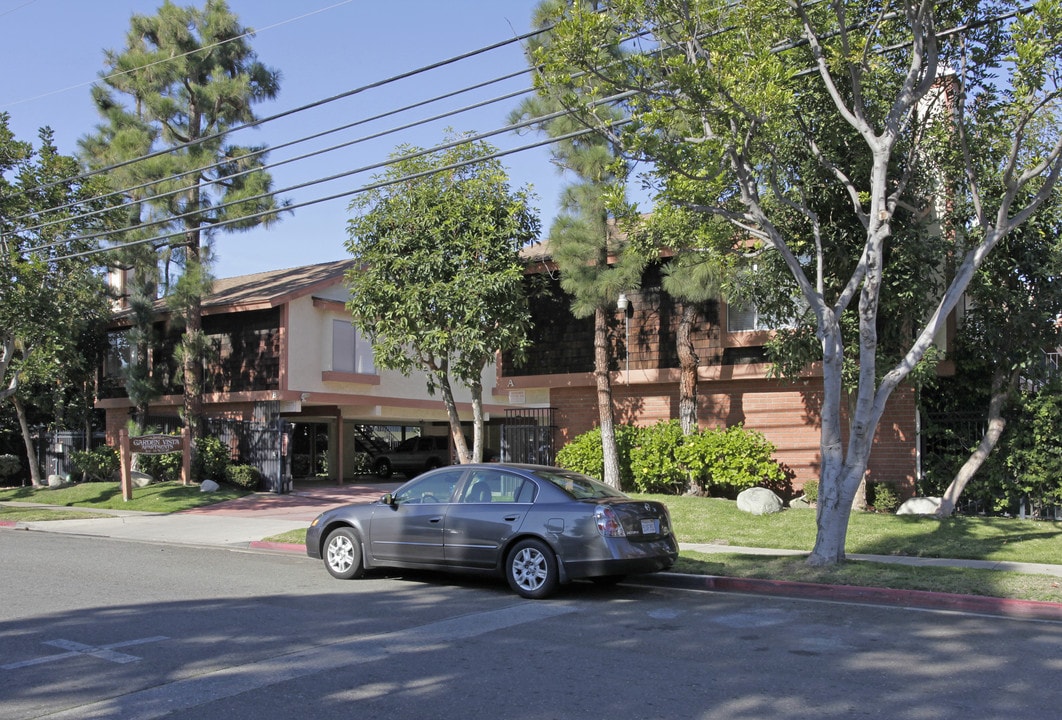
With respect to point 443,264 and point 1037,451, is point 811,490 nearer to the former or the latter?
point 1037,451

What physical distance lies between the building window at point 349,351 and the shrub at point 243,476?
3933 millimetres

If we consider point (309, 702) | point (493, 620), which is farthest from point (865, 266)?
point (309, 702)

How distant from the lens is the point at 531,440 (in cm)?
2184

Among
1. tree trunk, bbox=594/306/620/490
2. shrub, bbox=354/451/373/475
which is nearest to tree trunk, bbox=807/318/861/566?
tree trunk, bbox=594/306/620/490

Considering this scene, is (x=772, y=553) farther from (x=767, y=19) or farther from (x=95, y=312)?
(x=95, y=312)

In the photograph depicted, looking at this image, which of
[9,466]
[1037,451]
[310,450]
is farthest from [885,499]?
[9,466]

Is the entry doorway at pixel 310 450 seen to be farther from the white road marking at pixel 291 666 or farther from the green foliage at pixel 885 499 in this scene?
the white road marking at pixel 291 666

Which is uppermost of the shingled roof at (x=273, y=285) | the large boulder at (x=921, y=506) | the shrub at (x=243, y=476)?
the shingled roof at (x=273, y=285)

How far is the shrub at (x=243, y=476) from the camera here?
81.7ft

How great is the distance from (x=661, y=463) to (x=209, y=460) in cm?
1340

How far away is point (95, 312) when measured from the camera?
27.6 m

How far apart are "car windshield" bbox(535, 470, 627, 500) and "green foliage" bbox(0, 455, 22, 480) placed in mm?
26453

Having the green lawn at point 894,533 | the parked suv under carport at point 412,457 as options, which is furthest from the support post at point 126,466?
the green lawn at point 894,533

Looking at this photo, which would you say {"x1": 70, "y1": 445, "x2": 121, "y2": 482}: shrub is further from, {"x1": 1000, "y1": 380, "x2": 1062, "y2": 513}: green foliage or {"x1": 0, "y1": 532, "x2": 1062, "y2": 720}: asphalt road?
{"x1": 1000, "y1": 380, "x2": 1062, "y2": 513}: green foliage
